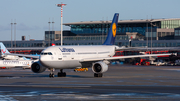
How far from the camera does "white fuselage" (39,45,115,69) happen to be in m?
39.6

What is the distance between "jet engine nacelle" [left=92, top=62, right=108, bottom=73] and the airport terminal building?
81311 mm

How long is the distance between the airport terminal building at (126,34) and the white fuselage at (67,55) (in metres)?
76.1

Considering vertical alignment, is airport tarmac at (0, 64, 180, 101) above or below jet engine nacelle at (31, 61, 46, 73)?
below

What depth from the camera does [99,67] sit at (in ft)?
137

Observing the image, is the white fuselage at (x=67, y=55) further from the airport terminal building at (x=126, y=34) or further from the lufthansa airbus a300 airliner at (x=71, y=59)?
the airport terminal building at (x=126, y=34)

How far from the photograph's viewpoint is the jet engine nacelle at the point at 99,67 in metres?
41.3

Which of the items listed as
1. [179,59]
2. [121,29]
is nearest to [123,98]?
[179,59]

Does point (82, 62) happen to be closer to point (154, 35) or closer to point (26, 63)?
point (26, 63)

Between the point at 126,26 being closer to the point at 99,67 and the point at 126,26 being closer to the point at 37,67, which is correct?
the point at 37,67

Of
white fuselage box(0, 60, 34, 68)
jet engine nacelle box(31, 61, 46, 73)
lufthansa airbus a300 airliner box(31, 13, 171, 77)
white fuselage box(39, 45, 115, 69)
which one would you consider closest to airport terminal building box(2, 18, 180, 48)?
white fuselage box(0, 60, 34, 68)

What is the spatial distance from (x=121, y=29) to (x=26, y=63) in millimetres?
77406

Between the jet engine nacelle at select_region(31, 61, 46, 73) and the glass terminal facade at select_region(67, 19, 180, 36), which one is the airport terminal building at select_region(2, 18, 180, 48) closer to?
the glass terminal facade at select_region(67, 19, 180, 36)

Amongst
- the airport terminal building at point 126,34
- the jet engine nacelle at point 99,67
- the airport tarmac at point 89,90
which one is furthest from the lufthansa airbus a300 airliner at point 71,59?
the airport terminal building at point 126,34

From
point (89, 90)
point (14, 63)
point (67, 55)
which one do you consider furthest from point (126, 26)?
point (89, 90)
